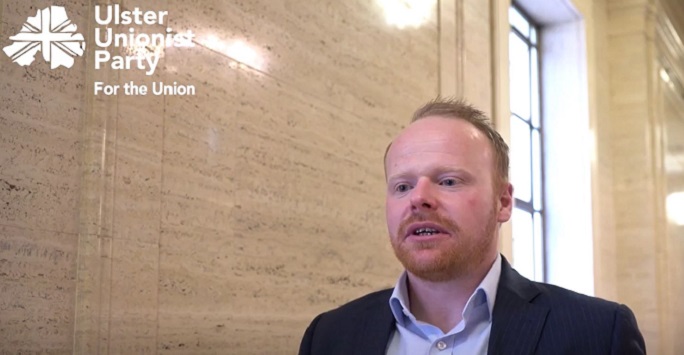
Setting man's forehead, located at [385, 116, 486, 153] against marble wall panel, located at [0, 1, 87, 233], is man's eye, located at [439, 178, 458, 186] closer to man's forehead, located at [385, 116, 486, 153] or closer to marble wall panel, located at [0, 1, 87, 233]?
man's forehead, located at [385, 116, 486, 153]

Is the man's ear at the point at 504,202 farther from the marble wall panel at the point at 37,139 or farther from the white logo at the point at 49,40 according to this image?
the white logo at the point at 49,40

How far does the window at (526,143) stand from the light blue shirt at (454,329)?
20.5 feet

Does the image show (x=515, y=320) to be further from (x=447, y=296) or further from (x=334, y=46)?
(x=334, y=46)

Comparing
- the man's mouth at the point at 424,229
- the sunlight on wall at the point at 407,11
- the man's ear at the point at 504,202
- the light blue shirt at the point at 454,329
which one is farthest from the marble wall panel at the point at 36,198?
the sunlight on wall at the point at 407,11

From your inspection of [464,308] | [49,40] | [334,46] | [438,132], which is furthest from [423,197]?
[334,46]

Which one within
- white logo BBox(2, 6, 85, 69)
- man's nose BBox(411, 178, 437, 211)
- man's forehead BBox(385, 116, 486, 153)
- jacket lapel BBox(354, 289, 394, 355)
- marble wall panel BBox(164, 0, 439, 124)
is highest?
marble wall panel BBox(164, 0, 439, 124)

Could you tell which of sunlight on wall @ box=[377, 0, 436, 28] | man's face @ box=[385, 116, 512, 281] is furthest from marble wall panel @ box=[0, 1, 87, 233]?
sunlight on wall @ box=[377, 0, 436, 28]

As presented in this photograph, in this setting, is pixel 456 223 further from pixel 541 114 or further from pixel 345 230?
pixel 541 114

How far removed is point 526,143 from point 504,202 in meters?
6.88

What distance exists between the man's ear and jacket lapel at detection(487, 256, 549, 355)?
212 millimetres

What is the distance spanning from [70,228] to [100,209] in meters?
0.14

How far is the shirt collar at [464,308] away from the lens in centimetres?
269

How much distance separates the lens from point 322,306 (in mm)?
4836

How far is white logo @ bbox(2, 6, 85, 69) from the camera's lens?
11.1 feet
